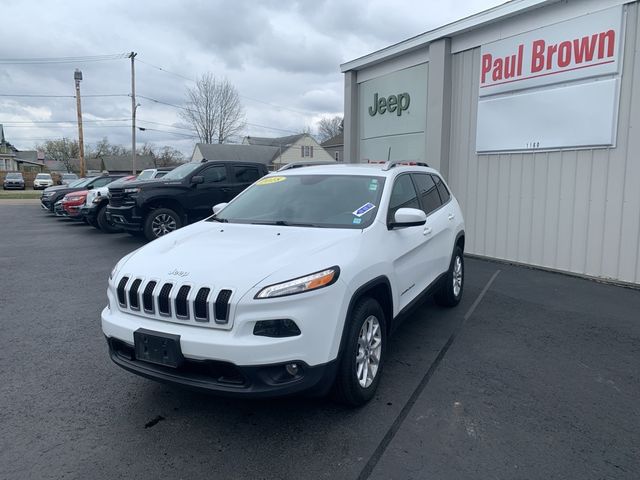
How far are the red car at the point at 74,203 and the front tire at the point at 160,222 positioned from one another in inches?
194

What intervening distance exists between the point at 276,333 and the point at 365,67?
406 inches

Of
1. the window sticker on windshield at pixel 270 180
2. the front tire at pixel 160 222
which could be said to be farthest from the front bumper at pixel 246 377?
the front tire at pixel 160 222

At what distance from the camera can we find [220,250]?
3.25 m

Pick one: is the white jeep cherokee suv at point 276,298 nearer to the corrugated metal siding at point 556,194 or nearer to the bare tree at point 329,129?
the corrugated metal siding at point 556,194

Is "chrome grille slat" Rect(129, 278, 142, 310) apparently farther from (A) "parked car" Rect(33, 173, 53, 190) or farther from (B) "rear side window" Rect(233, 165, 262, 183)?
(A) "parked car" Rect(33, 173, 53, 190)

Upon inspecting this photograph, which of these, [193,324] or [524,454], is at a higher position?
[193,324]

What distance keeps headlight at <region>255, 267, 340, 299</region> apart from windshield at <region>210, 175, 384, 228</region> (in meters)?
0.81

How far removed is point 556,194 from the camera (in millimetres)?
7930

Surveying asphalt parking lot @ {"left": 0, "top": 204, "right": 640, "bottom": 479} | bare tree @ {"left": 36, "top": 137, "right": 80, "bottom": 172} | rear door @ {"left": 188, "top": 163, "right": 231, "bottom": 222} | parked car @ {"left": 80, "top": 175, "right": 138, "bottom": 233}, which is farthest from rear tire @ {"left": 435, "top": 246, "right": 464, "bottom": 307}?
bare tree @ {"left": 36, "top": 137, "right": 80, "bottom": 172}

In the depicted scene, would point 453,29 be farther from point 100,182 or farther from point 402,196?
point 100,182

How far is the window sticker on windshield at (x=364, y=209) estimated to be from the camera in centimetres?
380

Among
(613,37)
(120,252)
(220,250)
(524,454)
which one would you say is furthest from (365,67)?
(524,454)

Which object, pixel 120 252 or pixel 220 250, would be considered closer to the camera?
pixel 220 250

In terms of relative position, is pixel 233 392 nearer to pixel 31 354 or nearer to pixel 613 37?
pixel 31 354
